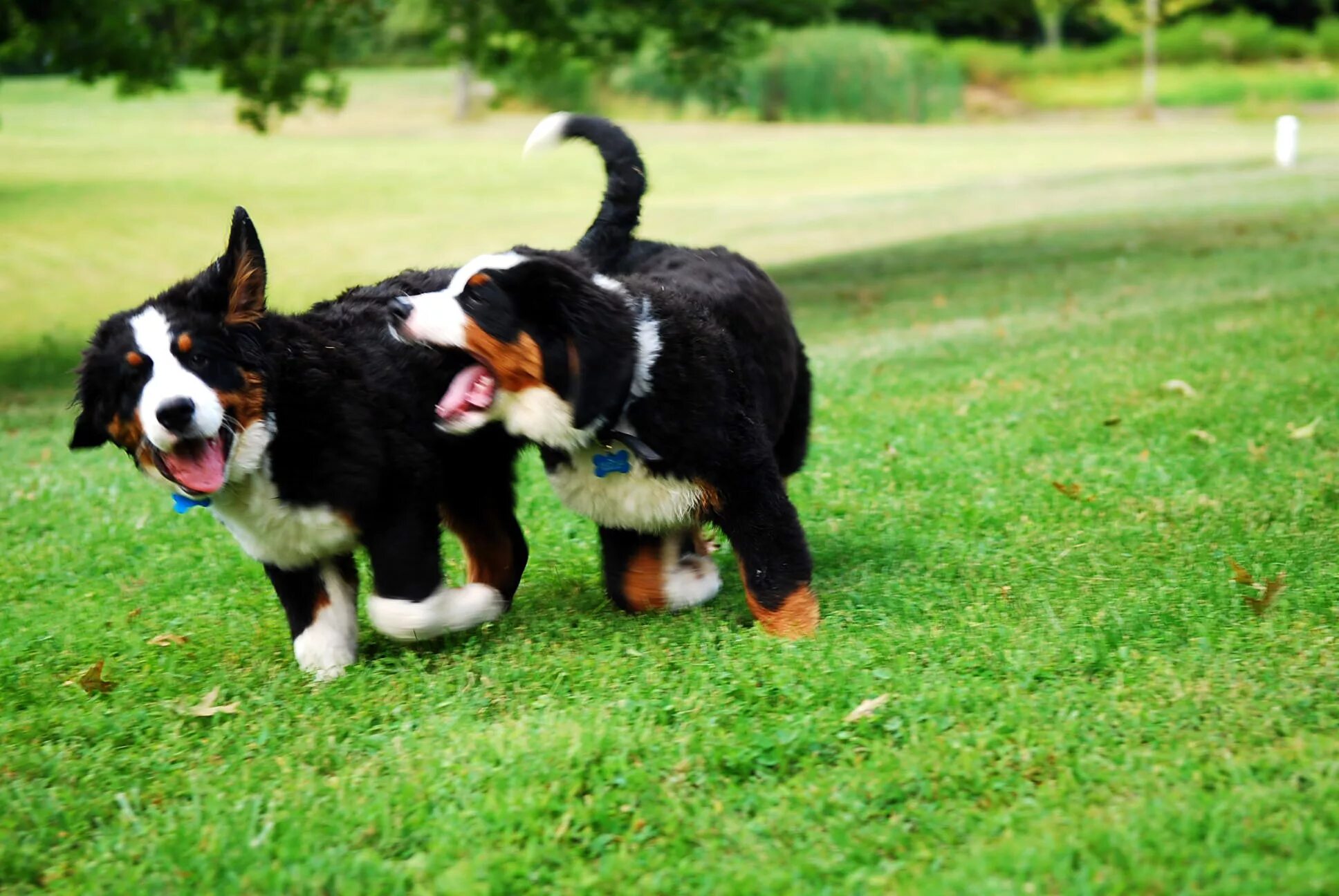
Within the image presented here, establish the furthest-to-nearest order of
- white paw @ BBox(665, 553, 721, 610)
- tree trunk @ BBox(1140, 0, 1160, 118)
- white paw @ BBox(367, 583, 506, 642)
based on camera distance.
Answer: tree trunk @ BBox(1140, 0, 1160, 118) < white paw @ BBox(665, 553, 721, 610) < white paw @ BBox(367, 583, 506, 642)

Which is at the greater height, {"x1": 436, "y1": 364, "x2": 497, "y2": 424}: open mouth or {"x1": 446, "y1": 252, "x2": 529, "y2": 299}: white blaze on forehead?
{"x1": 446, "y1": 252, "x2": 529, "y2": 299}: white blaze on forehead

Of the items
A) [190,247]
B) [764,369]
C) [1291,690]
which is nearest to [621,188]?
[764,369]

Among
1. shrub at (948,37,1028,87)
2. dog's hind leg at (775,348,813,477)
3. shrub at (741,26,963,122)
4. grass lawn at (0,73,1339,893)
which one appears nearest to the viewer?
grass lawn at (0,73,1339,893)

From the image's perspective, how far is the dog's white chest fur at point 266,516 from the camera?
4301mm

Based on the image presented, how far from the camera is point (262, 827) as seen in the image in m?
3.63

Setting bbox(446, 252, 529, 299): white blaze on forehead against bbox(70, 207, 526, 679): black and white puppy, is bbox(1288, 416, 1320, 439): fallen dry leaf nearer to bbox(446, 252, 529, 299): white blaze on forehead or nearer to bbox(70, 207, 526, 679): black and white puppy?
bbox(70, 207, 526, 679): black and white puppy

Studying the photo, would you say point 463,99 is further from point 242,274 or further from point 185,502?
point 185,502

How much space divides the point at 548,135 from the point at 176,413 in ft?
6.10

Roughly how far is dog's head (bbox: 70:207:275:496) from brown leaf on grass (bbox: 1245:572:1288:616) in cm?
335

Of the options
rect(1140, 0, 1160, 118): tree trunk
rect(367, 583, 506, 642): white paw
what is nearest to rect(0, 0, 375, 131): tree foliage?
rect(367, 583, 506, 642): white paw

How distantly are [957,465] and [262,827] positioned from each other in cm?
444

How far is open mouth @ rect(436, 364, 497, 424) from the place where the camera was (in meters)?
4.50

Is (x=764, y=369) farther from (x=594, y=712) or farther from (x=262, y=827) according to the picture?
(x=262, y=827)

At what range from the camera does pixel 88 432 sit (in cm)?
431
